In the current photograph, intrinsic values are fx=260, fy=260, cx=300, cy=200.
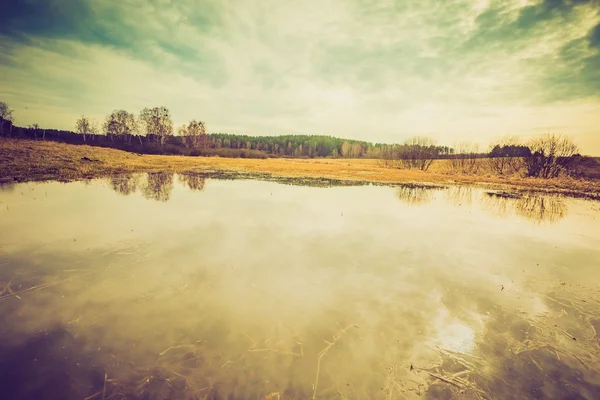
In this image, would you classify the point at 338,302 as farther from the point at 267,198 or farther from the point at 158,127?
the point at 158,127

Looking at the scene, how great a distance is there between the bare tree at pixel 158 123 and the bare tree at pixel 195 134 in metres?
7.90

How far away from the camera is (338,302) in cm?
588

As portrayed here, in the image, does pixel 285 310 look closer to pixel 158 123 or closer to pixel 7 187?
pixel 7 187

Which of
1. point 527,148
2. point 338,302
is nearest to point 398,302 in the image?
point 338,302

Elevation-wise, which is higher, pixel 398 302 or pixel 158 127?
pixel 158 127

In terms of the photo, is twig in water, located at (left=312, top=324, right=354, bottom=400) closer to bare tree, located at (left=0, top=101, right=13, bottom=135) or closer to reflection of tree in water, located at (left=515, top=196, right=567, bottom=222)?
reflection of tree in water, located at (left=515, top=196, right=567, bottom=222)

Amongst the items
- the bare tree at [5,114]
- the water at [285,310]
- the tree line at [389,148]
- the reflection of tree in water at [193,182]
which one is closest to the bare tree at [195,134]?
the tree line at [389,148]

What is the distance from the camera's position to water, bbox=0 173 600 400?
3.78m

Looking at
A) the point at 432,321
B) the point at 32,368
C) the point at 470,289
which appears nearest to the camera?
the point at 32,368

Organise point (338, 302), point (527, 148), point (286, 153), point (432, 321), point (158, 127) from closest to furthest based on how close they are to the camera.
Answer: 1. point (432, 321)
2. point (338, 302)
3. point (527, 148)
4. point (158, 127)
5. point (286, 153)

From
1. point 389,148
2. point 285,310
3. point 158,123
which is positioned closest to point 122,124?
point 158,123

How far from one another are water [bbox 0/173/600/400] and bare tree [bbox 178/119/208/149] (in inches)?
3657

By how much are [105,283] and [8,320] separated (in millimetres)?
1582

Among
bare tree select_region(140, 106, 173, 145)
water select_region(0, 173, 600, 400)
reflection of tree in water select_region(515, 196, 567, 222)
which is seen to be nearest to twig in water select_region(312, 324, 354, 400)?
water select_region(0, 173, 600, 400)
